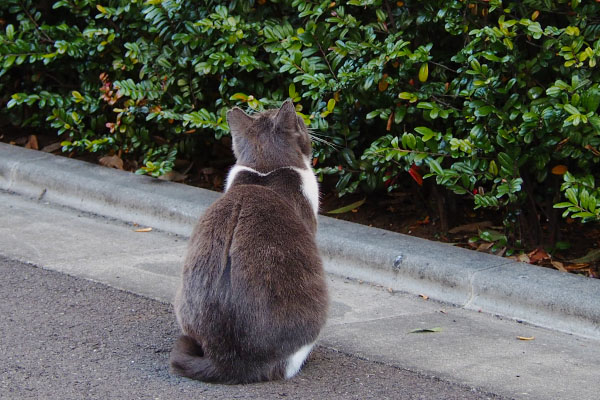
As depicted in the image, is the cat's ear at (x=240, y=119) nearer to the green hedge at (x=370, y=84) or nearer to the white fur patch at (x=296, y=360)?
the white fur patch at (x=296, y=360)

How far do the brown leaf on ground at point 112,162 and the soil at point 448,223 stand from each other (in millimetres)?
517

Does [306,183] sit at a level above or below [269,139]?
below

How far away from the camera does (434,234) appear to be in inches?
238

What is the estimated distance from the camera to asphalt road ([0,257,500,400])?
12.4ft

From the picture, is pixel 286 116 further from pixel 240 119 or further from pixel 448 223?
pixel 448 223

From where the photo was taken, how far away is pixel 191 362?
12.5ft

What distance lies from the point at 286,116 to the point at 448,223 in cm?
219

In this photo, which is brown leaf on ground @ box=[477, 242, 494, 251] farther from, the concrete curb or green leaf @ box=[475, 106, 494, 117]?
green leaf @ box=[475, 106, 494, 117]

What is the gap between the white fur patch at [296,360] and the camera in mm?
3846

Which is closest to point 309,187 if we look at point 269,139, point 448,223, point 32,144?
point 269,139

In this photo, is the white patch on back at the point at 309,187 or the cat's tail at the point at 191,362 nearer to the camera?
the cat's tail at the point at 191,362

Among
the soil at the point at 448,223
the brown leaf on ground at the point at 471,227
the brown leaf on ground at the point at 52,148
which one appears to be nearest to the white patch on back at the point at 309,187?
the soil at the point at 448,223

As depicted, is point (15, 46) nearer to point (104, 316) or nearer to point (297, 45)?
point (297, 45)

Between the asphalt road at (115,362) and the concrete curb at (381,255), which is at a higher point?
the concrete curb at (381,255)
